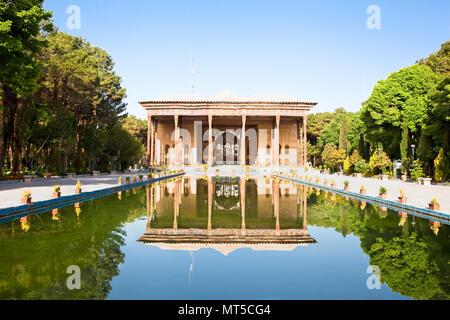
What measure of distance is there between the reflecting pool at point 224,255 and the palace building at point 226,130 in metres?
35.5

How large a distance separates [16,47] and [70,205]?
7.74m

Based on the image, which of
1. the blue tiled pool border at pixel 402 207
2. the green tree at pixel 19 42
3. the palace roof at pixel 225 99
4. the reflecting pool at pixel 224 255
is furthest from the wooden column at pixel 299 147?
the reflecting pool at pixel 224 255

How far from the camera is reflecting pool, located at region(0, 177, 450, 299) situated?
459 centimetres

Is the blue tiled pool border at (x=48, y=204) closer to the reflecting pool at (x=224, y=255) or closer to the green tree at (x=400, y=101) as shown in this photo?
the reflecting pool at (x=224, y=255)

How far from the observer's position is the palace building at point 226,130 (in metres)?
45.6

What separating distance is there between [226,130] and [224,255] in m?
49.3

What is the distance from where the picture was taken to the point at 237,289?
4.62m

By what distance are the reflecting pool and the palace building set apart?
3550cm

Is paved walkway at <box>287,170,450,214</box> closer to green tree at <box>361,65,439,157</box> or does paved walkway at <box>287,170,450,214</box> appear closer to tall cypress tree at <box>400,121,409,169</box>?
tall cypress tree at <box>400,121,409,169</box>

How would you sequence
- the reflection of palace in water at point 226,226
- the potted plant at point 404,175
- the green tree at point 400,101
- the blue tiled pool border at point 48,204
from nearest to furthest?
the reflection of palace in water at point 226,226 < the blue tiled pool border at point 48,204 < the potted plant at point 404,175 < the green tree at point 400,101

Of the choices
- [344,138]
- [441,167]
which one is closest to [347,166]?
[344,138]

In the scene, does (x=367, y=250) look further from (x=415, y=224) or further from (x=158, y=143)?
(x=158, y=143)

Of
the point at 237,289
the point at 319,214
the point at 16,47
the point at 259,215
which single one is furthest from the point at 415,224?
the point at 16,47

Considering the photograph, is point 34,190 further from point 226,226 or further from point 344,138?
point 344,138
